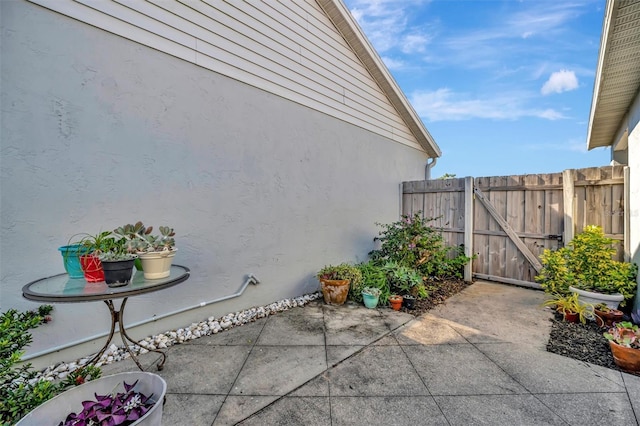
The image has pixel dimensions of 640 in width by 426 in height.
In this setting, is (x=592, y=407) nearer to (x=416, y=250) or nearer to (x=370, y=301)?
(x=370, y=301)

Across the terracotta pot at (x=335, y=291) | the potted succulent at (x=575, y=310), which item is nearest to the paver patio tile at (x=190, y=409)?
the terracotta pot at (x=335, y=291)

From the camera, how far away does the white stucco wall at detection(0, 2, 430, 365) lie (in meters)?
1.99

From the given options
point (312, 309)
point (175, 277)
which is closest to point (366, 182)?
point (312, 309)

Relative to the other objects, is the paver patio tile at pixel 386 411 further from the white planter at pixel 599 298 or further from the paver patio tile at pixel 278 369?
the white planter at pixel 599 298

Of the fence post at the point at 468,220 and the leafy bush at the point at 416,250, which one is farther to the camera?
the fence post at the point at 468,220

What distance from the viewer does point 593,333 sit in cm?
280

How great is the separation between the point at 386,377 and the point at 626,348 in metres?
1.94

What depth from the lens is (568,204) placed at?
3.95 metres

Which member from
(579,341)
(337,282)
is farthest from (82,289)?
(579,341)

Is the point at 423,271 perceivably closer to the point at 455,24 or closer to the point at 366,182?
the point at 366,182

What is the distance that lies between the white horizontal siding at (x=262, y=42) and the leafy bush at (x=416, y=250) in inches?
84.4

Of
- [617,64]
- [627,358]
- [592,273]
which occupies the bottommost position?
[627,358]

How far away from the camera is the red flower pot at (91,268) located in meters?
1.75

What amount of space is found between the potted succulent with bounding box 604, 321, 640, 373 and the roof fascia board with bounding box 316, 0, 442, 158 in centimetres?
504
